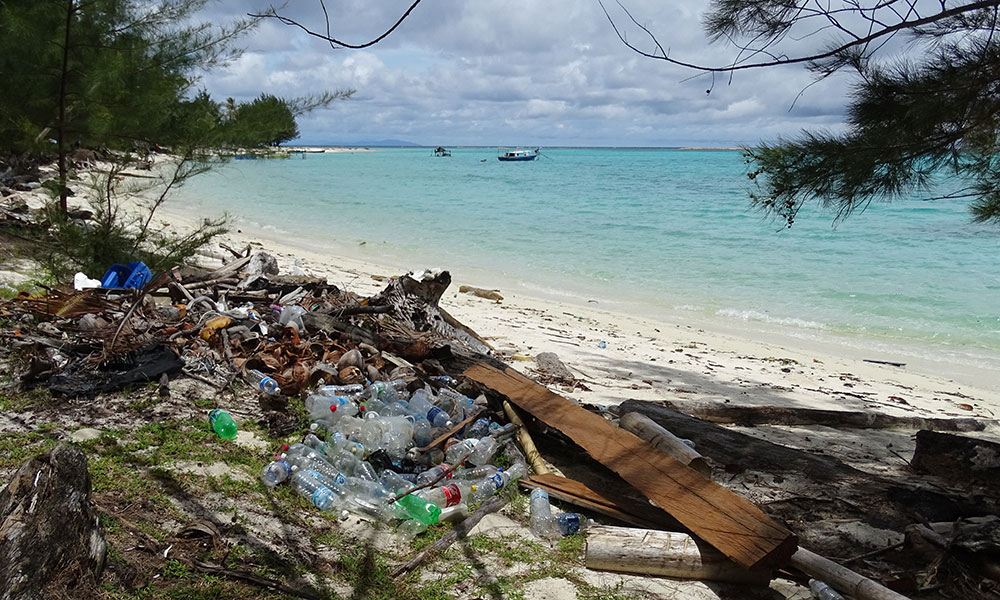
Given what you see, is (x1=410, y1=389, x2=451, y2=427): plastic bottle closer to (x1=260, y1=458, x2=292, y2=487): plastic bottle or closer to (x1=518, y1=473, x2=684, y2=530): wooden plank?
(x1=518, y1=473, x2=684, y2=530): wooden plank

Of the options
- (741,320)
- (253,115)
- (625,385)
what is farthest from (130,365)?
(741,320)

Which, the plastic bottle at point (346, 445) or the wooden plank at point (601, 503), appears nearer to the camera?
the wooden plank at point (601, 503)

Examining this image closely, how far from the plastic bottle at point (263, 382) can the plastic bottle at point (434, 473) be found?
1286 mm

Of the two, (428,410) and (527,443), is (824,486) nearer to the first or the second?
(527,443)

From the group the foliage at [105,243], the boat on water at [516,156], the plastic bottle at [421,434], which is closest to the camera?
the plastic bottle at [421,434]

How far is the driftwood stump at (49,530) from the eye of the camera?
189 centimetres

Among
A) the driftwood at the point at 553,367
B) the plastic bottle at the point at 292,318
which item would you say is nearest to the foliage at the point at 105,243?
the plastic bottle at the point at 292,318

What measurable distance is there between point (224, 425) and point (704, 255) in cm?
1478

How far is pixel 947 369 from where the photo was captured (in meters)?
8.53

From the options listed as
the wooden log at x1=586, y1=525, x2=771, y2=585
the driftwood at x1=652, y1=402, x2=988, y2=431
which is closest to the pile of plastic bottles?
the wooden log at x1=586, y1=525, x2=771, y2=585

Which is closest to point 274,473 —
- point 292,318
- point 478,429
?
point 478,429

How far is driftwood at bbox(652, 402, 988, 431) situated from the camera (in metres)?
5.05

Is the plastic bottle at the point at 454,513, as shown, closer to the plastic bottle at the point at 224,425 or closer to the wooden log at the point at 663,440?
the wooden log at the point at 663,440

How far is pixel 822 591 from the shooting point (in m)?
2.58
